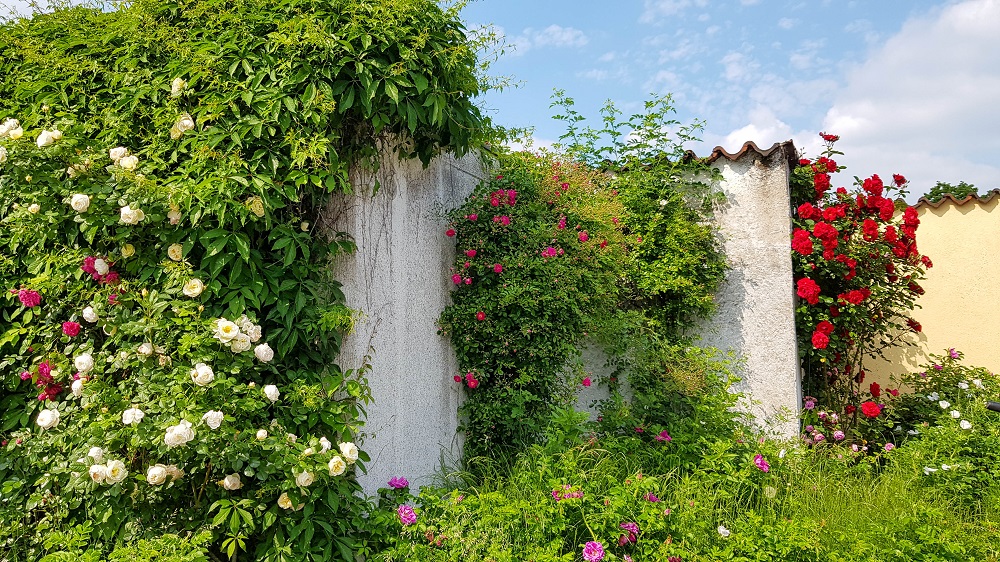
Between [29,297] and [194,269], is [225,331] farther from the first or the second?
[29,297]

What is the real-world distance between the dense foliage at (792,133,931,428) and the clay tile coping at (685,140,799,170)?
0.36 meters

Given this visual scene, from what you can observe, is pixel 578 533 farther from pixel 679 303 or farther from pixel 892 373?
pixel 892 373

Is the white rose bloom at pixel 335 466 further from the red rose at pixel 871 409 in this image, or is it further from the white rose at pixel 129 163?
the red rose at pixel 871 409

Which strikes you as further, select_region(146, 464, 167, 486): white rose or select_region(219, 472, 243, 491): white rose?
select_region(219, 472, 243, 491): white rose

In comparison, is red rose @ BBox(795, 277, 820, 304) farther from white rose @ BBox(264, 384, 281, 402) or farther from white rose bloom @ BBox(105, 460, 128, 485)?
white rose bloom @ BBox(105, 460, 128, 485)

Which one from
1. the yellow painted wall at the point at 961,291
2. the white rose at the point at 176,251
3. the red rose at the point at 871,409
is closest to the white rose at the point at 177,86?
the white rose at the point at 176,251

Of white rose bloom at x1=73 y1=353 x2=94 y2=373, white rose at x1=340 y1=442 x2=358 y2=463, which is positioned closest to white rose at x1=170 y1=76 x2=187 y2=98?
white rose bloom at x1=73 y1=353 x2=94 y2=373

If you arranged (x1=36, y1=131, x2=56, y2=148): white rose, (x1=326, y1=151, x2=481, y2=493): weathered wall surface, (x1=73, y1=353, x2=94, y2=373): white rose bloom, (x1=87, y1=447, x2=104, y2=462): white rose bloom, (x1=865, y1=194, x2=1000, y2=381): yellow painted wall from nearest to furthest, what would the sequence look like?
1. (x1=87, y1=447, x2=104, y2=462): white rose bloom
2. (x1=73, y1=353, x2=94, y2=373): white rose bloom
3. (x1=36, y1=131, x2=56, y2=148): white rose
4. (x1=326, y1=151, x2=481, y2=493): weathered wall surface
5. (x1=865, y1=194, x2=1000, y2=381): yellow painted wall

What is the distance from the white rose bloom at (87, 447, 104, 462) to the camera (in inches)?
91.2

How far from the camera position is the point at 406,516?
283cm

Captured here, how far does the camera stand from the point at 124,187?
8.64ft

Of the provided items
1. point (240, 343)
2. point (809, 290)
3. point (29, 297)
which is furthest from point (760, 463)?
point (29, 297)

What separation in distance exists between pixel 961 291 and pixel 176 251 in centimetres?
740

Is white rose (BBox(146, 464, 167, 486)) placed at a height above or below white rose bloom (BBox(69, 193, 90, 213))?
below
